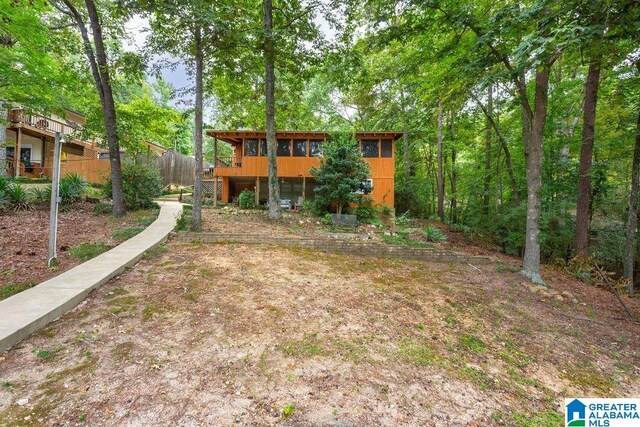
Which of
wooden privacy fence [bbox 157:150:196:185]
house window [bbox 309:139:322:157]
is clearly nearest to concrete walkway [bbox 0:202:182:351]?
house window [bbox 309:139:322:157]

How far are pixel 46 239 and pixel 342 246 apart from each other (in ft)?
22.1

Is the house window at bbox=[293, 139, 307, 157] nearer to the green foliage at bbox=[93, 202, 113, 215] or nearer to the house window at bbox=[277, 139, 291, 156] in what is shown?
the house window at bbox=[277, 139, 291, 156]

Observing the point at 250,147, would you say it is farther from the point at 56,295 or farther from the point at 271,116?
the point at 56,295

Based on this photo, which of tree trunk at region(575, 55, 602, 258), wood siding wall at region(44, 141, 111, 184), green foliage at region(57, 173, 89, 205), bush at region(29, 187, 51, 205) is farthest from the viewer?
wood siding wall at region(44, 141, 111, 184)

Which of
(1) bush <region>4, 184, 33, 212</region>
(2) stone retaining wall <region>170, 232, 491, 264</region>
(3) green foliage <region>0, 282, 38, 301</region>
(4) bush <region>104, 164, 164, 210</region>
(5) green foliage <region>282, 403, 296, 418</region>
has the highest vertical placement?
(4) bush <region>104, 164, 164, 210</region>

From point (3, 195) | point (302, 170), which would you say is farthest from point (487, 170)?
point (3, 195)

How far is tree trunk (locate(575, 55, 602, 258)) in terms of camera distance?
6930mm

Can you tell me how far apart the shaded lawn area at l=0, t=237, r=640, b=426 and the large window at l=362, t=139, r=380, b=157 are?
10.0 m

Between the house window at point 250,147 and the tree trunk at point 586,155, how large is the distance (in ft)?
41.2

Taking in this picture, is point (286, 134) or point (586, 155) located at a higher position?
point (286, 134)

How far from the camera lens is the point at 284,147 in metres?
14.4

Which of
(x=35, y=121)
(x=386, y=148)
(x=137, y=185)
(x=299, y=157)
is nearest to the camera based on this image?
(x=137, y=185)

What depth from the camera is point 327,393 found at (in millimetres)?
2273

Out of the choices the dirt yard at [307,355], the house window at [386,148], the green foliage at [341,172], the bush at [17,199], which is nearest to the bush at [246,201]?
the green foliage at [341,172]
